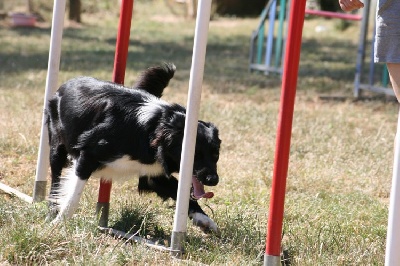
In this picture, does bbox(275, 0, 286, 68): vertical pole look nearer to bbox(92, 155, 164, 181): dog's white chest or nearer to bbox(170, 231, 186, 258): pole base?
bbox(92, 155, 164, 181): dog's white chest

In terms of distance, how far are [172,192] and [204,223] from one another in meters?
0.27

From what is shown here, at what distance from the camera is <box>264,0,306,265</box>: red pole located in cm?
329

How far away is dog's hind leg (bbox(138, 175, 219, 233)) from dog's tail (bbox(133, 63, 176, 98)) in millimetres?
578

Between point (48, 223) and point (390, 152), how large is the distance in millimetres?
3629

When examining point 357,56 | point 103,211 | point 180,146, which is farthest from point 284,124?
point 357,56

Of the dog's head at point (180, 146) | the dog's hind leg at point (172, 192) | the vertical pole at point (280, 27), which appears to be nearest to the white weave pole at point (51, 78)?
the dog's hind leg at point (172, 192)

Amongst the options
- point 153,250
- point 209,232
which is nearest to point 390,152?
point 209,232

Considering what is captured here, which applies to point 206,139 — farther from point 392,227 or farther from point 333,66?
point 333,66

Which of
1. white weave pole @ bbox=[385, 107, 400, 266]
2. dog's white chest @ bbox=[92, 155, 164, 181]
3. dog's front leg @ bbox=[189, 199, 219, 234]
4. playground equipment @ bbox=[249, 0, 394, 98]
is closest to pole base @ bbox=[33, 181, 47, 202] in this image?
dog's white chest @ bbox=[92, 155, 164, 181]

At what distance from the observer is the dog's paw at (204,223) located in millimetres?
4203

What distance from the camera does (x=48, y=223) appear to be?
3996 millimetres

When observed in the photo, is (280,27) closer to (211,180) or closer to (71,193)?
(71,193)

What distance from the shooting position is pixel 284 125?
334 centimetres

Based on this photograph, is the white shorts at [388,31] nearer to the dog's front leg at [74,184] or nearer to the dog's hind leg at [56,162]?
the dog's front leg at [74,184]
